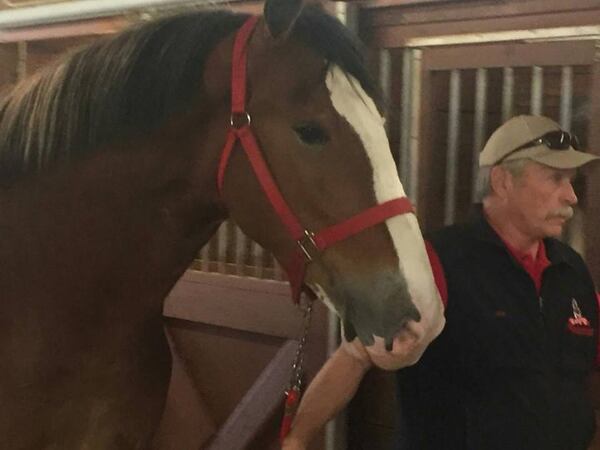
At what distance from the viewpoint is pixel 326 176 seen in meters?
0.91

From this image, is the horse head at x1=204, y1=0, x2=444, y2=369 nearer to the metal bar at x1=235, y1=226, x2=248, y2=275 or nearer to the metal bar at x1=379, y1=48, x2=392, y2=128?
the metal bar at x1=379, y1=48, x2=392, y2=128

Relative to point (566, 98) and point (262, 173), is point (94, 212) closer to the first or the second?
point (262, 173)

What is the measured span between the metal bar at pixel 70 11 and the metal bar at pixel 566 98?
2.60ft

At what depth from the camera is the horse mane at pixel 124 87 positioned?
0.94 meters

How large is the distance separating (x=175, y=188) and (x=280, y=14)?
0.87ft

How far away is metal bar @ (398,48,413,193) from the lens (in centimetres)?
159

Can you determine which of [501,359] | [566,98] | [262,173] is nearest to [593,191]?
[566,98]

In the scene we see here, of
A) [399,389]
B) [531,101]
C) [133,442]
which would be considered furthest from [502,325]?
[133,442]

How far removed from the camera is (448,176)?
5.16 feet

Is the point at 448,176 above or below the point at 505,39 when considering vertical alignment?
below

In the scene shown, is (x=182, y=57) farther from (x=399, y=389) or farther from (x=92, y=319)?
(x=399, y=389)

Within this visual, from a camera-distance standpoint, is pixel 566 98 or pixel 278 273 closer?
pixel 566 98

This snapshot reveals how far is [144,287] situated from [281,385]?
0.76 metres

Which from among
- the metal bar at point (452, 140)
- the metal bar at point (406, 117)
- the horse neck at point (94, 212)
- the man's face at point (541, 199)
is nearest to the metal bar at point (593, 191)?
the man's face at point (541, 199)
